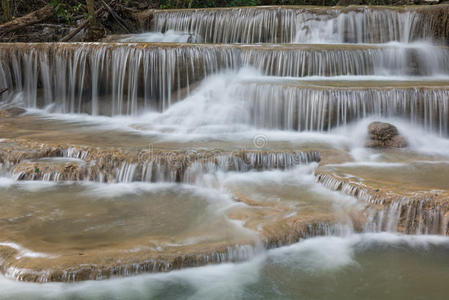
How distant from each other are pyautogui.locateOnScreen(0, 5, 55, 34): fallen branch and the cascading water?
255 centimetres

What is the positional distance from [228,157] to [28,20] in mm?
8938

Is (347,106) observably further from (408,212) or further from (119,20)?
(119,20)

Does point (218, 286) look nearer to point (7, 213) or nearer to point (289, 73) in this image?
point (7, 213)

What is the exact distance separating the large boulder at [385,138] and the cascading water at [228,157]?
13cm

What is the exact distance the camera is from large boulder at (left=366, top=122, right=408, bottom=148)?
703cm

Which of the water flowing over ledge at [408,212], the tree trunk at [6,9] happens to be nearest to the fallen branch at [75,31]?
the tree trunk at [6,9]

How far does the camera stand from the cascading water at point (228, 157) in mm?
4305

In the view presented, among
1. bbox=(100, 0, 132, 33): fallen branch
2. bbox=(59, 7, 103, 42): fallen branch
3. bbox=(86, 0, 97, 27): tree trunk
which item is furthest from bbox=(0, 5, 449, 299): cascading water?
bbox=(100, 0, 132, 33): fallen branch

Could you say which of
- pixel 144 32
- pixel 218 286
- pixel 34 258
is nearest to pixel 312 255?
pixel 218 286

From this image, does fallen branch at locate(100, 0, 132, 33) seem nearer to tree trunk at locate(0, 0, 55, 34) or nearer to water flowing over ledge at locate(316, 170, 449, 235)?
tree trunk at locate(0, 0, 55, 34)

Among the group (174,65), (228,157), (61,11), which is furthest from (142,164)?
(61,11)

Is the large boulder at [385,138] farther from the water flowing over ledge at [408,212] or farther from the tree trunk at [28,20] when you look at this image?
the tree trunk at [28,20]

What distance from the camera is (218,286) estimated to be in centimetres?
406

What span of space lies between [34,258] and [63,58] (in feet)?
21.3
